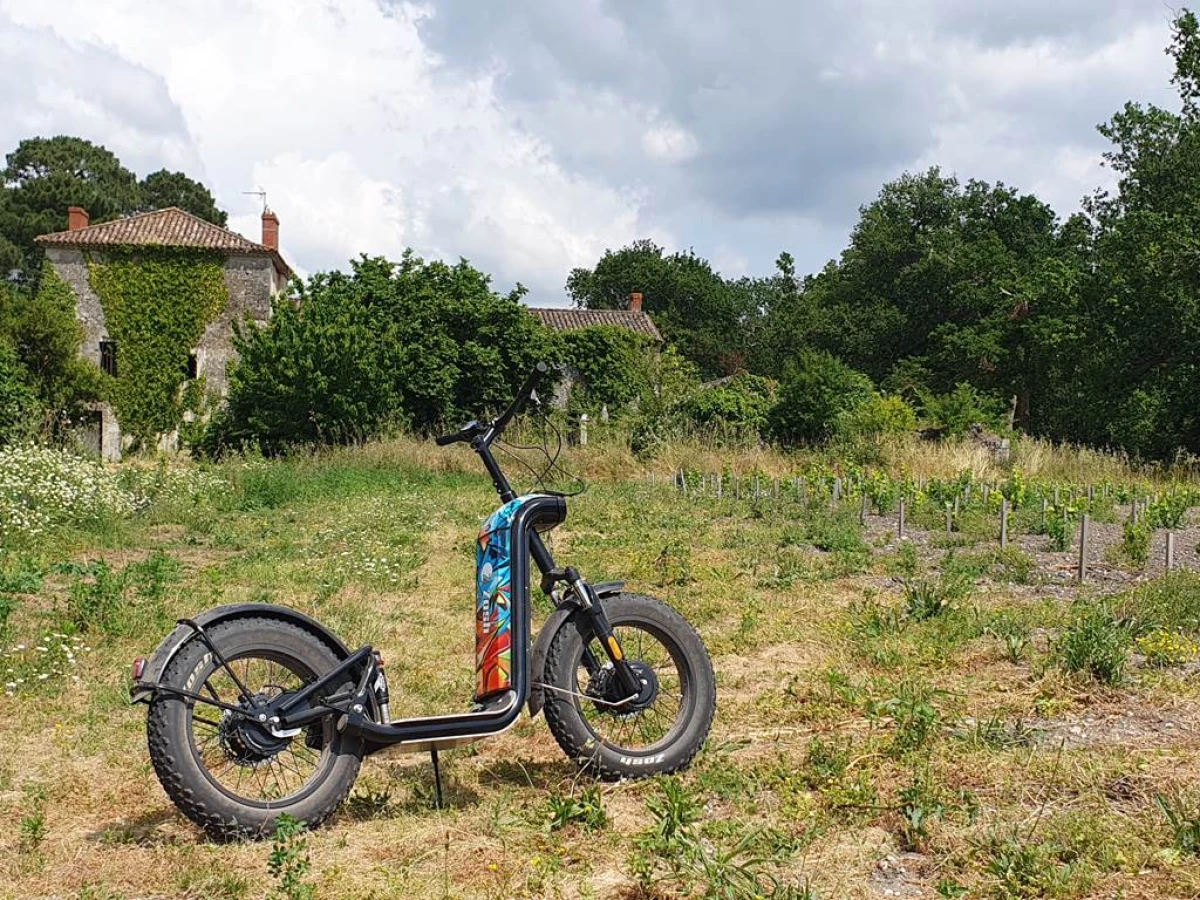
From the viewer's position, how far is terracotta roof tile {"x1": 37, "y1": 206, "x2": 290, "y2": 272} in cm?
2934

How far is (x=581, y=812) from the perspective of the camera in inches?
124

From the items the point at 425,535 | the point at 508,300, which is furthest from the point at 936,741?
the point at 508,300

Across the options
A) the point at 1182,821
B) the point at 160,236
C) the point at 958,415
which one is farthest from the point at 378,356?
the point at 1182,821

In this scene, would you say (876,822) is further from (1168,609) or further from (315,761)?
(1168,609)

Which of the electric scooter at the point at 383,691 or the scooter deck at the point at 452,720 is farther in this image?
the scooter deck at the point at 452,720

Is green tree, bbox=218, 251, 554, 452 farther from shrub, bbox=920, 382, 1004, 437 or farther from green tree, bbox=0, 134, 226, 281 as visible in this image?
green tree, bbox=0, 134, 226, 281

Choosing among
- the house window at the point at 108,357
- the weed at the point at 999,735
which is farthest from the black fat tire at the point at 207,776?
the house window at the point at 108,357

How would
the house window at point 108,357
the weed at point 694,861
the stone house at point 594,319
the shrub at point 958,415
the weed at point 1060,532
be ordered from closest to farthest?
the weed at point 694,861 → the weed at point 1060,532 → the shrub at point 958,415 → the house window at point 108,357 → the stone house at point 594,319

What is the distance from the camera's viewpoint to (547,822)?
10.3 ft

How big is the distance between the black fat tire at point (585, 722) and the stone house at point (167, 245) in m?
27.7

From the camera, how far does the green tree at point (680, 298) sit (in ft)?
192

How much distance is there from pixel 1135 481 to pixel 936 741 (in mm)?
14753

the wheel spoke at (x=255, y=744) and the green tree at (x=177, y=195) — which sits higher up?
the green tree at (x=177, y=195)

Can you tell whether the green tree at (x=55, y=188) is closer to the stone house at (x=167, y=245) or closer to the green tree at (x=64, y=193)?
the green tree at (x=64, y=193)
